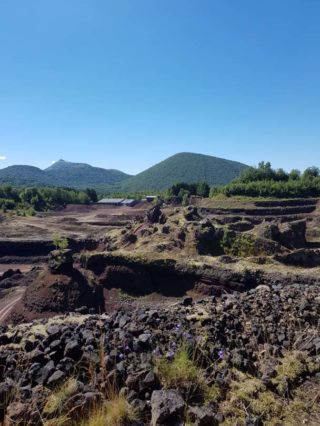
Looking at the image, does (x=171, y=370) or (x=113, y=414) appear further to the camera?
(x=171, y=370)

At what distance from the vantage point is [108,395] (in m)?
4.66

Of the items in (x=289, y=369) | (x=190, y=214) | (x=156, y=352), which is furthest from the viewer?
(x=190, y=214)

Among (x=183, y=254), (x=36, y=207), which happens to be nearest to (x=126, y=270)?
(x=183, y=254)

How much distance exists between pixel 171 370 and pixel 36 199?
261ft

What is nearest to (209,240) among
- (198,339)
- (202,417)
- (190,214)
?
(190,214)

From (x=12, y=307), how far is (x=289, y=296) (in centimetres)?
1802

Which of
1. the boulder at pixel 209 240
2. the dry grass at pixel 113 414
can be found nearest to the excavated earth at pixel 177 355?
the dry grass at pixel 113 414

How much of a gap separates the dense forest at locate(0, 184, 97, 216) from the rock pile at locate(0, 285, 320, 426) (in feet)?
228

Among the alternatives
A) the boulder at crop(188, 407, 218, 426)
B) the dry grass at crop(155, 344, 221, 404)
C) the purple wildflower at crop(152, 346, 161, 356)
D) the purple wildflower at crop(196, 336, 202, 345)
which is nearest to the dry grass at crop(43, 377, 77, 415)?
the dry grass at crop(155, 344, 221, 404)

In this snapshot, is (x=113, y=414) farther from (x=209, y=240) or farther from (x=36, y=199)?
(x=36, y=199)

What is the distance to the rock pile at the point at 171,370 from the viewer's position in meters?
4.42

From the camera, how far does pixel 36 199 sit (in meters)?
79.1

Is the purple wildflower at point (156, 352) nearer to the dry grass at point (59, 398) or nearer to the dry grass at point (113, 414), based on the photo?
the dry grass at point (113, 414)

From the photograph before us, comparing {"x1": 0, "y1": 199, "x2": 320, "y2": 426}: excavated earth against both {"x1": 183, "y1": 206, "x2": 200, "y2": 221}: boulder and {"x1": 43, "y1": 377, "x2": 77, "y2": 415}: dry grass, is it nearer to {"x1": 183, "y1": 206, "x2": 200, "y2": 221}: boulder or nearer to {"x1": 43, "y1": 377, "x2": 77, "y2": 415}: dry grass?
{"x1": 43, "y1": 377, "x2": 77, "y2": 415}: dry grass
